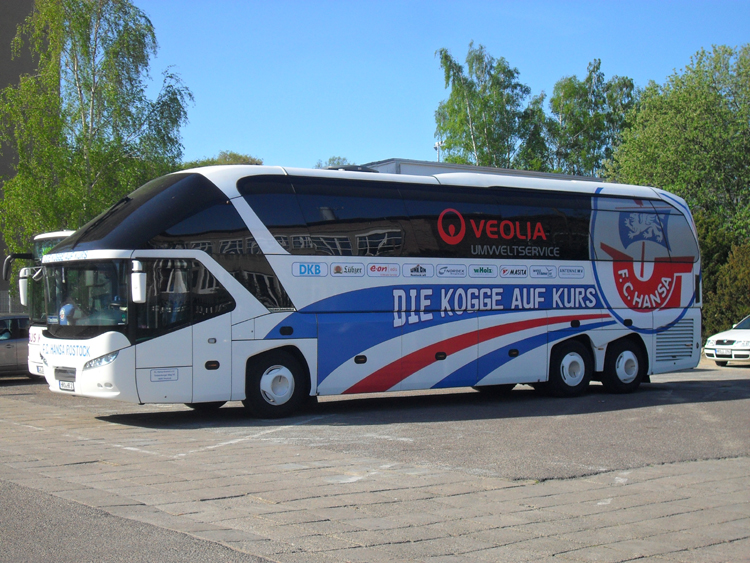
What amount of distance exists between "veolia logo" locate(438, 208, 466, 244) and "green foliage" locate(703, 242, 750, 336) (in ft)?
66.7

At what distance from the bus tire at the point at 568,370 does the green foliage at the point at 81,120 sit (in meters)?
22.3

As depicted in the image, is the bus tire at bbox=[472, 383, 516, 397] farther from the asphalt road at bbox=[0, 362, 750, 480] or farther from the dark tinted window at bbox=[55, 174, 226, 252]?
the dark tinted window at bbox=[55, 174, 226, 252]

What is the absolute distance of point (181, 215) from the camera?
40.6 feet

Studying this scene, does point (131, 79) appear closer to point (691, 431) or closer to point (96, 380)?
point (96, 380)

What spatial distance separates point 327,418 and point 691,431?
17.9ft

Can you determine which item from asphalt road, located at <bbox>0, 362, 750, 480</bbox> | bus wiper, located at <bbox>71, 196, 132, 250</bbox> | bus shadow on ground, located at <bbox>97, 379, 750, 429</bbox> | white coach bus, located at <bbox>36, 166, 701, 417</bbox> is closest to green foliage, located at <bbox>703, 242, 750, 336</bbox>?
bus shadow on ground, located at <bbox>97, 379, 750, 429</bbox>

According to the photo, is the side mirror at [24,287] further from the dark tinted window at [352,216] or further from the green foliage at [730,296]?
the green foliage at [730,296]

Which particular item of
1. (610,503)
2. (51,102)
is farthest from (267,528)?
(51,102)

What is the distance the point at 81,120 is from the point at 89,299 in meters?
25.8

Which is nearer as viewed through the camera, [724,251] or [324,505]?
[324,505]

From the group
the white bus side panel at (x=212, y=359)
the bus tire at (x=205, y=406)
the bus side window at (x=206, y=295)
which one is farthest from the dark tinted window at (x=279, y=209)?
the bus tire at (x=205, y=406)

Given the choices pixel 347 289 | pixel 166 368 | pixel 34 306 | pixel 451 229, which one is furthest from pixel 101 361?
pixel 451 229

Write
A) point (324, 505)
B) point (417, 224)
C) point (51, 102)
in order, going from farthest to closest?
point (51, 102)
point (417, 224)
point (324, 505)

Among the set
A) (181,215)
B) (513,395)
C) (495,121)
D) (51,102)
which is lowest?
(513,395)
